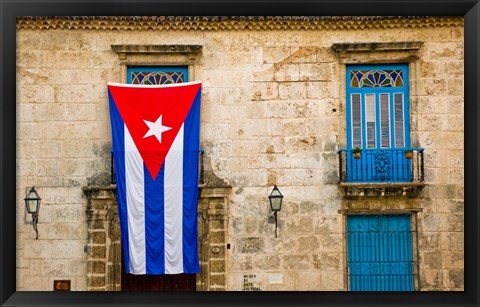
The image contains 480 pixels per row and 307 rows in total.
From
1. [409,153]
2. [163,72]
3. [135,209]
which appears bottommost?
[135,209]

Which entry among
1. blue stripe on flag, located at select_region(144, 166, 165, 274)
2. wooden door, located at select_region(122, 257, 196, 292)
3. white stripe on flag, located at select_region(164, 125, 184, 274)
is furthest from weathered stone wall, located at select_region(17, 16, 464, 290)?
blue stripe on flag, located at select_region(144, 166, 165, 274)

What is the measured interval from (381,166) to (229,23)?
3.60 metres

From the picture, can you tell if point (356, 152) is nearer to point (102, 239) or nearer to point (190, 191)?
point (190, 191)

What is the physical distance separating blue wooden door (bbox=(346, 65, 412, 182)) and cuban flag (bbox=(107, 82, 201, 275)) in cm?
282

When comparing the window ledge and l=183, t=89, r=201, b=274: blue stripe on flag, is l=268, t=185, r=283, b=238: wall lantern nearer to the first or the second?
the window ledge

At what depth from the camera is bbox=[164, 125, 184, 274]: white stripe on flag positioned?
11.7 metres

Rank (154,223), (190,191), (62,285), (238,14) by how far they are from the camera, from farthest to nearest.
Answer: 1. (62,285)
2. (190,191)
3. (154,223)
4. (238,14)

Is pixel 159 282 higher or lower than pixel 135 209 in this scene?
lower

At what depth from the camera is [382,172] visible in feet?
40.7

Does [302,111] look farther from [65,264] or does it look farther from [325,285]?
[65,264]

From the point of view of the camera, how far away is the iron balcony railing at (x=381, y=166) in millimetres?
12375

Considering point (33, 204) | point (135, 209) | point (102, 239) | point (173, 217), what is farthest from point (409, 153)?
point (33, 204)

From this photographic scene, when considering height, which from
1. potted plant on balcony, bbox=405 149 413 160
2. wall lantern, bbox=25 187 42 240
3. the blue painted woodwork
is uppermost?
the blue painted woodwork
